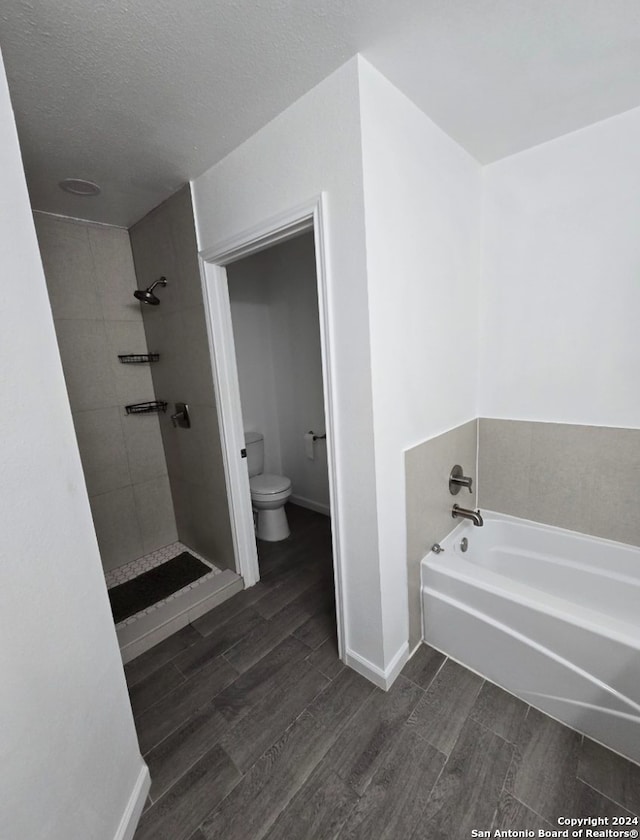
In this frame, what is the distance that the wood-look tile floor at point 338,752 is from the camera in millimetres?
1080

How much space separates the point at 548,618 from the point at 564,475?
80cm

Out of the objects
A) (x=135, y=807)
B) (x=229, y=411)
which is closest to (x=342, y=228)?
(x=229, y=411)

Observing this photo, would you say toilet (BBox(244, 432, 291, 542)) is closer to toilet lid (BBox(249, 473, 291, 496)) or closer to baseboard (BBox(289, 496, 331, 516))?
toilet lid (BBox(249, 473, 291, 496))

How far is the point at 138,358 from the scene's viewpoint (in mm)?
2355

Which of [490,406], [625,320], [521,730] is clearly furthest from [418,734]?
[625,320]

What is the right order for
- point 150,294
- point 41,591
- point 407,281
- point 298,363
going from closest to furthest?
point 41,591
point 407,281
point 150,294
point 298,363

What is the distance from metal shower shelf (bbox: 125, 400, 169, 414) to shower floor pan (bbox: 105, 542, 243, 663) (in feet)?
3.49

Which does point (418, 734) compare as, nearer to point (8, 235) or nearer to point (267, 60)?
point (8, 235)

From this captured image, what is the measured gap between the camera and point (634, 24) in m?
1.02

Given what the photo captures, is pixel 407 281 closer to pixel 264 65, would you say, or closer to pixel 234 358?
pixel 264 65

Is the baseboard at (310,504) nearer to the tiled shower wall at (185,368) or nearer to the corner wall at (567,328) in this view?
the tiled shower wall at (185,368)

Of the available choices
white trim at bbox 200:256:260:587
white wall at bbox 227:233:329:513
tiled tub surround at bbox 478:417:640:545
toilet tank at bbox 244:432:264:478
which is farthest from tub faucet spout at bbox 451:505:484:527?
toilet tank at bbox 244:432:264:478

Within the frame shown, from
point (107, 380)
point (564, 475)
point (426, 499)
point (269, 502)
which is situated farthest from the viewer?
point (269, 502)

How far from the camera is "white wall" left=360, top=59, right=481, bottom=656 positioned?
1.19m
